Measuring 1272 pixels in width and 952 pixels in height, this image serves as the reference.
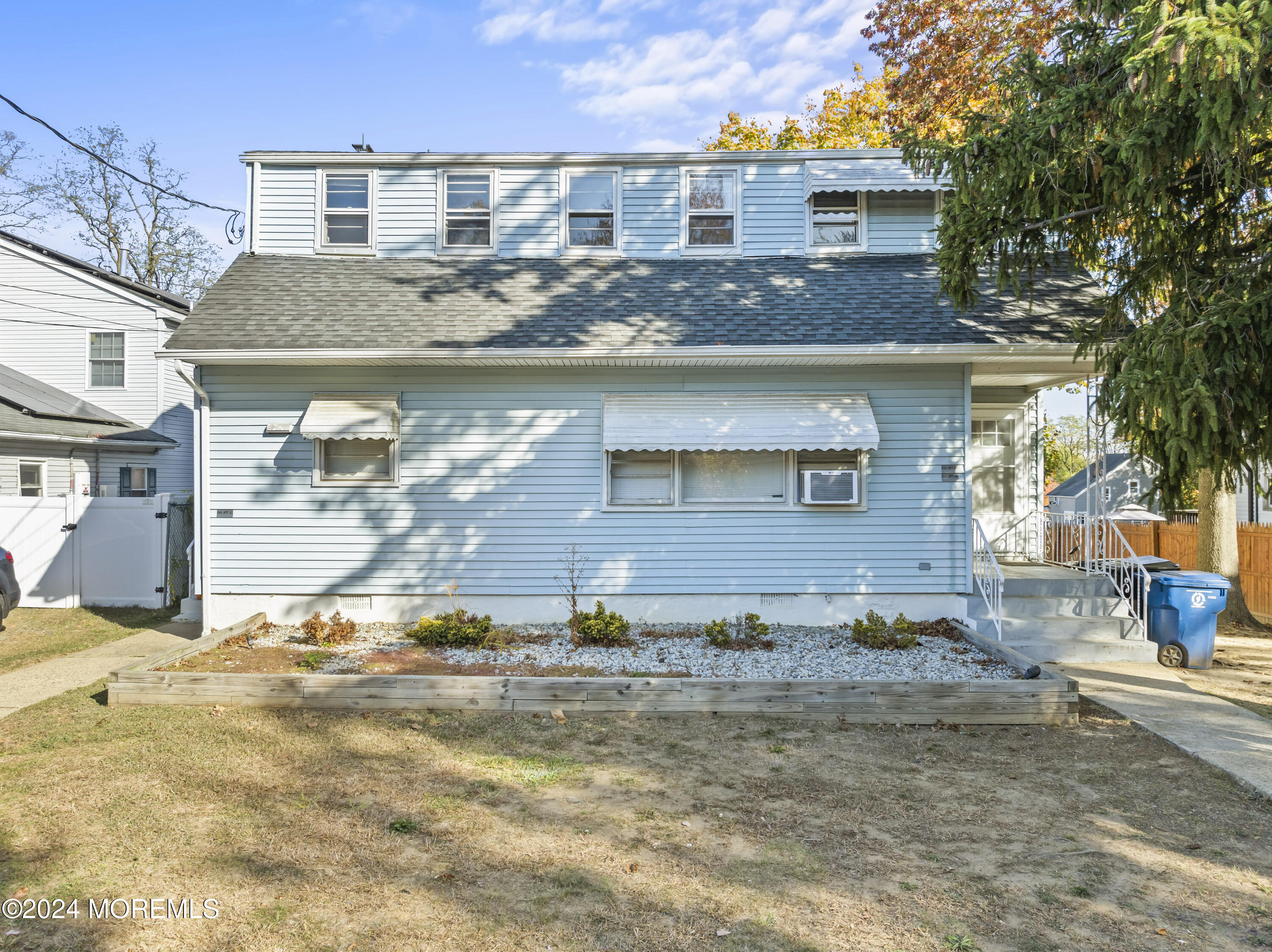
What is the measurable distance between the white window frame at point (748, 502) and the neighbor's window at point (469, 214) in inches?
160

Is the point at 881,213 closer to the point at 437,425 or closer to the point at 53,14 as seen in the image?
the point at 437,425

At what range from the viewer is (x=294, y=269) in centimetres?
1013

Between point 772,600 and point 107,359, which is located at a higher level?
point 107,359

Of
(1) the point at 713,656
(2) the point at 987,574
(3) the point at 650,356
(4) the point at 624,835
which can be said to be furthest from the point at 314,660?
(2) the point at 987,574

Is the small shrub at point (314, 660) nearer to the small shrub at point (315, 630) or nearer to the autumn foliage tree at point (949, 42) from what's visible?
the small shrub at point (315, 630)

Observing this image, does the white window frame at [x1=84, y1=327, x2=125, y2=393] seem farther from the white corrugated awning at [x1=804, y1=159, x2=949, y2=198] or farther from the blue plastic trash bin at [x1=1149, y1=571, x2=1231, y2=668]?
the blue plastic trash bin at [x1=1149, y1=571, x2=1231, y2=668]

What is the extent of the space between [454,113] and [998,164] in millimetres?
10218

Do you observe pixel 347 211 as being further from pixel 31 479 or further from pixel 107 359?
pixel 107 359

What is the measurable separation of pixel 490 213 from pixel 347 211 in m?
2.04

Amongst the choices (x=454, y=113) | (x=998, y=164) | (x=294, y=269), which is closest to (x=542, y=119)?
(x=454, y=113)

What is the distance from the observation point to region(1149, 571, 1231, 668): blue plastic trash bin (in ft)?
26.7

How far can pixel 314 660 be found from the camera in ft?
23.8

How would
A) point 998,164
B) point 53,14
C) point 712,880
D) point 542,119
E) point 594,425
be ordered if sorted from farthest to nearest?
point 542,119 < point 53,14 < point 594,425 < point 998,164 < point 712,880

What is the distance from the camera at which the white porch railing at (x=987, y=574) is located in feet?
26.8
